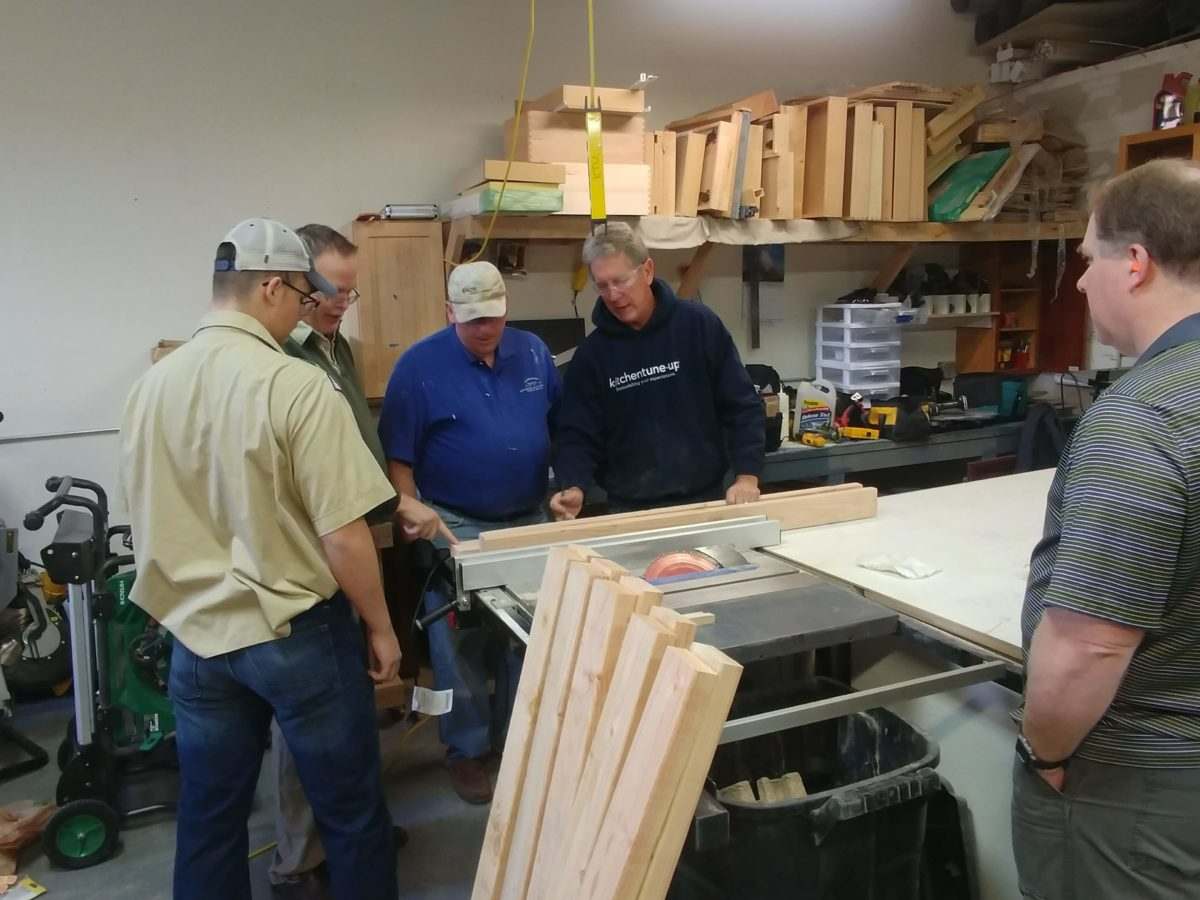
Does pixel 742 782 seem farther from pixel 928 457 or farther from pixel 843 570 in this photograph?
pixel 928 457

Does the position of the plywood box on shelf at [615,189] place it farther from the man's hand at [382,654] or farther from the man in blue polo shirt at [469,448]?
the man's hand at [382,654]

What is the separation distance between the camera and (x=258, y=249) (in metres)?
1.64

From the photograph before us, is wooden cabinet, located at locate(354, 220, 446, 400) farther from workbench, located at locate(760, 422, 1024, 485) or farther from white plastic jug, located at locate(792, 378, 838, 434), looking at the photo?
white plastic jug, located at locate(792, 378, 838, 434)

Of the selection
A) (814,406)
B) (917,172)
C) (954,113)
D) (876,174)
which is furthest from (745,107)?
(814,406)

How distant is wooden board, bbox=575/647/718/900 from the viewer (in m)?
0.98

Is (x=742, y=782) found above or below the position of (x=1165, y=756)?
below

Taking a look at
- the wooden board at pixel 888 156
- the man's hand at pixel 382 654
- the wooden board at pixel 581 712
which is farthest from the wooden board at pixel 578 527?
the wooden board at pixel 888 156

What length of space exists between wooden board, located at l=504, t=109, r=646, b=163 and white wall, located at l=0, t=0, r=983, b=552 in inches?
21.4

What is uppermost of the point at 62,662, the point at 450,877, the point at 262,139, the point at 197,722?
the point at 262,139

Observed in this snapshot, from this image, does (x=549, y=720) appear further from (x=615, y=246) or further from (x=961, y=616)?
(x=615, y=246)

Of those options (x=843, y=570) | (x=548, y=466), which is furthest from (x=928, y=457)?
(x=843, y=570)

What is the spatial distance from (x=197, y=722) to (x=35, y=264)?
224cm

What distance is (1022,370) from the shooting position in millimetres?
4809

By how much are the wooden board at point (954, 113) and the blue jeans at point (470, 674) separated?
8.98 feet
